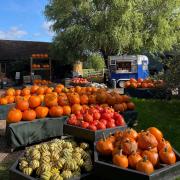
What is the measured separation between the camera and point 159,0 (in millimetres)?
Answer: 26625

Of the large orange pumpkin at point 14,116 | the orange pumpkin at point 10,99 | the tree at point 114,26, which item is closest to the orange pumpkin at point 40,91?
the orange pumpkin at point 10,99

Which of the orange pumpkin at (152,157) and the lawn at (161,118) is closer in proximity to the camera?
the orange pumpkin at (152,157)

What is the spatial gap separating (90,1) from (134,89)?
49.0ft

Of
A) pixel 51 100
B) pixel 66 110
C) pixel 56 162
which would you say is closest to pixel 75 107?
pixel 66 110

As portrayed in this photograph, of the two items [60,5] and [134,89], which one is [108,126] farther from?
[60,5]

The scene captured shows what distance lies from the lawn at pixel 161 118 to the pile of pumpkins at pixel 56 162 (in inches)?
35.2

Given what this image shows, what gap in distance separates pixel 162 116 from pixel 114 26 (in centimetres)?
1584

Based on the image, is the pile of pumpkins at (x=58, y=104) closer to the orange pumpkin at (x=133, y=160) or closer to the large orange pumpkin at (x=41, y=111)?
the large orange pumpkin at (x=41, y=111)

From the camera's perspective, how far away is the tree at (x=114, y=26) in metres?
25.4

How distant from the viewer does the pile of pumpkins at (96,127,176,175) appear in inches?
170

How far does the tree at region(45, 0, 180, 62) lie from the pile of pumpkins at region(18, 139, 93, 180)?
20410mm

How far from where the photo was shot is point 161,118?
10.0 m

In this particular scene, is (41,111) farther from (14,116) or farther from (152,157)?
(152,157)

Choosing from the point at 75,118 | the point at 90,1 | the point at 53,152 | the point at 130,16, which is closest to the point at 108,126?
the point at 75,118
